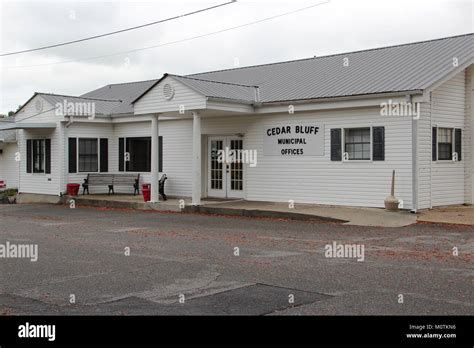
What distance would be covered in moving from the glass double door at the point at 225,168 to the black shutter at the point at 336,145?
13.6ft

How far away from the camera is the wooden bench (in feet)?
86.1

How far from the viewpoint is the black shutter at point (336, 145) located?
1909cm

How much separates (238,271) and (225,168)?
13574 millimetres

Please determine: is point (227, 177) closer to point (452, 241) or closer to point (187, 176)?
point (187, 176)

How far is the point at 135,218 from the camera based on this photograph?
1891 centimetres

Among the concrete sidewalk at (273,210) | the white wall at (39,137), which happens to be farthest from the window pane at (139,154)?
the white wall at (39,137)

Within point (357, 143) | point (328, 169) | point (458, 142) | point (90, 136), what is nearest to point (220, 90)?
point (328, 169)

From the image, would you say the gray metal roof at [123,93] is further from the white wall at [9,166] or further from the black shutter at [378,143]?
the black shutter at [378,143]

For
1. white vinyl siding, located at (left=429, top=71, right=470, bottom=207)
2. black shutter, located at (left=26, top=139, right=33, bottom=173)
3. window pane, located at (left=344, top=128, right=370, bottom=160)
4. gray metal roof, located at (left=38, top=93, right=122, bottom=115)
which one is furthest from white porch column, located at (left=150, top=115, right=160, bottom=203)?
white vinyl siding, located at (left=429, top=71, right=470, bottom=207)

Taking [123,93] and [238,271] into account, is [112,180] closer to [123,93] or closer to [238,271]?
[123,93]

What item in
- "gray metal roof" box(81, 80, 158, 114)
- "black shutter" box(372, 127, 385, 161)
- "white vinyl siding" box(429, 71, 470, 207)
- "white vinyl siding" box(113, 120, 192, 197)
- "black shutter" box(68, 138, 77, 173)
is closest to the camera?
"black shutter" box(372, 127, 385, 161)

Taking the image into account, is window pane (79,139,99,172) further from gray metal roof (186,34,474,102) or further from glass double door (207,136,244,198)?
gray metal roof (186,34,474,102)

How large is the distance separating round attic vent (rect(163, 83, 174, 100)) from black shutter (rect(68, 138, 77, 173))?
6872 millimetres

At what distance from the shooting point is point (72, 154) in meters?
26.1
